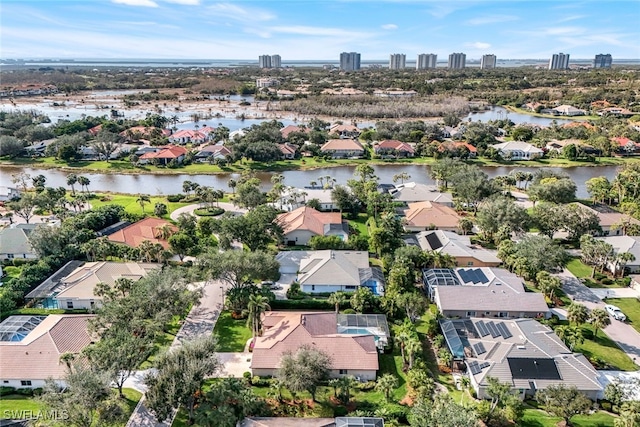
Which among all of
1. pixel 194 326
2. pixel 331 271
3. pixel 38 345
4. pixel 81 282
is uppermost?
pixel 331 271

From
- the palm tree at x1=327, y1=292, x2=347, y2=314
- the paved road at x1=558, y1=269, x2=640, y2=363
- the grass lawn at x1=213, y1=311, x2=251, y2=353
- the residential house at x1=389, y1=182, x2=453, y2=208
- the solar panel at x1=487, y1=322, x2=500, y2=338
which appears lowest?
the grass lawn at x1=213, y1=311, x2=251, y2=353

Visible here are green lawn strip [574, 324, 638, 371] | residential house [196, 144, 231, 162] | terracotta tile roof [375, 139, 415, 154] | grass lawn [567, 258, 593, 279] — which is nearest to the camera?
green lawn strip [574, 324, 638, 371]

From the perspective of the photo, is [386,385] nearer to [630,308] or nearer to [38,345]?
[38,345]

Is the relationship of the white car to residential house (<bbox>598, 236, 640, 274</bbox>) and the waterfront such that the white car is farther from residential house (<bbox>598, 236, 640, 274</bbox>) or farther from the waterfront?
the waterfront

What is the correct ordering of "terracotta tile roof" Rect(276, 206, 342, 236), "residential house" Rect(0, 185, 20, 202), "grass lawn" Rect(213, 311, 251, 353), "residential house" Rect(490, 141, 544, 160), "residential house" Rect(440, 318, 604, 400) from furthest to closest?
"residential house" Rect(490, 141, 544, 160) → "residential house" Rect(0, 185, 20, 202) → "terracotta tile roof" Rect(276, 206, 342, 236) → "grass lawn" Rect(213, 311, 251, 353) → "residential house" Rect(440, 318, 604, 400)

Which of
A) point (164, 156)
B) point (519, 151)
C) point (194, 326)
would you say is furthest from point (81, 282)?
point (519, 151)

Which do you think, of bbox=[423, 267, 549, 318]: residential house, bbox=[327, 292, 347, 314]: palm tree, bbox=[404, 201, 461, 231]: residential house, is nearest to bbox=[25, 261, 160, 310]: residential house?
bbox=[327, 292, 347, 314]: palm tree

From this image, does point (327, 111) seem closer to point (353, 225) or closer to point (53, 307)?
point (353, 225)
